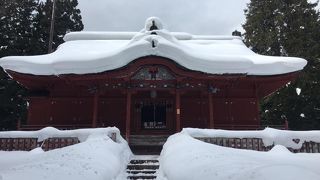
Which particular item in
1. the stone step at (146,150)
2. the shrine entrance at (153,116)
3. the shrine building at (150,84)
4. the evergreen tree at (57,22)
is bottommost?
the stone step at (146,150)

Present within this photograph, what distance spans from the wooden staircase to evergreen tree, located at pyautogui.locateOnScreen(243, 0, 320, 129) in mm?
21125

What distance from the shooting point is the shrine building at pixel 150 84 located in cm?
1992

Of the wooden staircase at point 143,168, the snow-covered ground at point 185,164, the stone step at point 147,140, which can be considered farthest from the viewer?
the stone step at point 147,140

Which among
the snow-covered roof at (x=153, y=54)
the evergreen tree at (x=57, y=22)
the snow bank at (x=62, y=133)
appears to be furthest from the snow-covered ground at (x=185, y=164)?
the evergreen tree at (x=57, y=22)

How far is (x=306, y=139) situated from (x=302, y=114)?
19929 mm

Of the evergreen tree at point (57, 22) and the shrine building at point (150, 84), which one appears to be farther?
the evergreen tree at point (57, 22)

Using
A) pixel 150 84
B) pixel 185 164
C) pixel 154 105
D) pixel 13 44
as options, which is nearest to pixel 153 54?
pixel 150 84

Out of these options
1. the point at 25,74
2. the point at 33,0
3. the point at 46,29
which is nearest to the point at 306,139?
the point at 25,74

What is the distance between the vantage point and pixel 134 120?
2314 cm

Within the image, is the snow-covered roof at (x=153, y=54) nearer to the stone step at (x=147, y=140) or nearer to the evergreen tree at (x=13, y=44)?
the stone step at (x=147, y=140)

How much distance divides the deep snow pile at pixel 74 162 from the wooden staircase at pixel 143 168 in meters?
0.30

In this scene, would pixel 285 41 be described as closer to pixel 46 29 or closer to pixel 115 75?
pixel 115 75

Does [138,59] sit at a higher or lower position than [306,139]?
higher

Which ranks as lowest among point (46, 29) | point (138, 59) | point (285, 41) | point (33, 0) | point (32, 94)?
point (32, 94)
